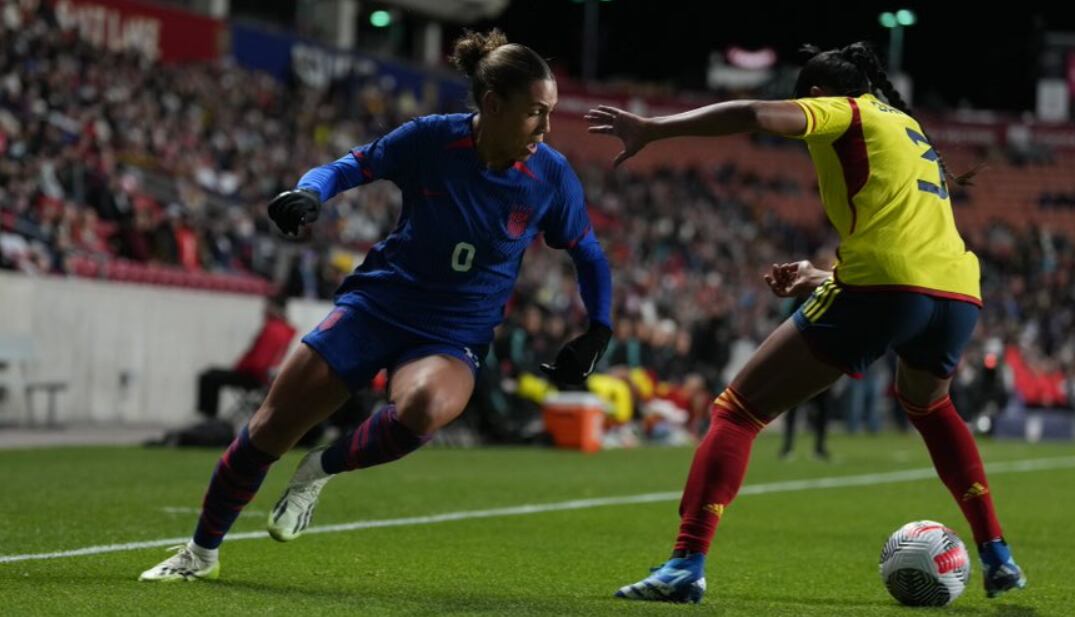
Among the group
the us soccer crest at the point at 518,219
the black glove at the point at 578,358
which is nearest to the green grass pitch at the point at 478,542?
the black glove at the point at 578,358

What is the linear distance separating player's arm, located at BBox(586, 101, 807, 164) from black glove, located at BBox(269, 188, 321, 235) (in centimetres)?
90

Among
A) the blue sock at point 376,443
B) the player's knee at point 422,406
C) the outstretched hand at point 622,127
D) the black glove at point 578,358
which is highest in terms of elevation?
A: the outstretched hand at point 622,127

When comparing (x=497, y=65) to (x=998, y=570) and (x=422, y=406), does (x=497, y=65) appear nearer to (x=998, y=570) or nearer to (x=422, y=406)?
(x=422, y=406)

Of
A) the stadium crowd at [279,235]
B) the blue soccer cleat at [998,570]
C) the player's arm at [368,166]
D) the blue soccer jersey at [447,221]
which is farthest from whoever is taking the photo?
the stadium crowd at [279,235]

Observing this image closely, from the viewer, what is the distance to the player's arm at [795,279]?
6.29m

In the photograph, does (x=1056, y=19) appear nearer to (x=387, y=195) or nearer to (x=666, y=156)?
(x=666, y=156)

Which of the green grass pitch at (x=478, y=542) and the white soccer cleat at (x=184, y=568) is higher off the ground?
the white soccer cleat at (x=184, y=568)

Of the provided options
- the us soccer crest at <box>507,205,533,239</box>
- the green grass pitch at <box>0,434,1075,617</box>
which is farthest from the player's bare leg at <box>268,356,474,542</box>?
the us soccer crest at <box>507,205,533,239</box>

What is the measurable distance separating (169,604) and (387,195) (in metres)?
25.0

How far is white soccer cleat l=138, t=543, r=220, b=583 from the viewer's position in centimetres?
600

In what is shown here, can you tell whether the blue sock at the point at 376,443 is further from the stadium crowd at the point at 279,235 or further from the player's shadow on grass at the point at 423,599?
the stadium crowd at the point at 279,235

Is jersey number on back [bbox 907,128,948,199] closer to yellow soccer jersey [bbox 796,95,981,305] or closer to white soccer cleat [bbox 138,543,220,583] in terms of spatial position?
yellow soccer jersey [bbox 796,95,981,305]

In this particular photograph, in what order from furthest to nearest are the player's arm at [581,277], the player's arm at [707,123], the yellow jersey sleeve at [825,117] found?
the player's arm at [581,277] < the yellow jersey sleeve at [825,117] < the player's arm at [707,123]

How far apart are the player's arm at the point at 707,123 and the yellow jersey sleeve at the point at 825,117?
0.38ft
